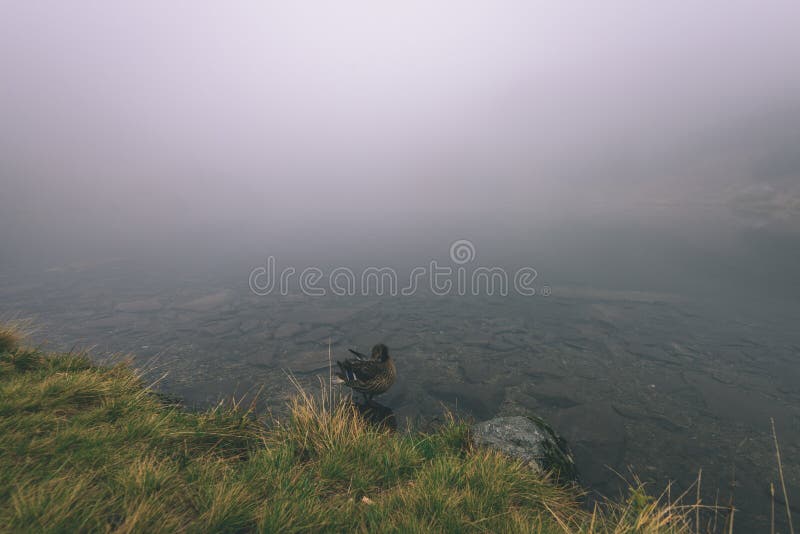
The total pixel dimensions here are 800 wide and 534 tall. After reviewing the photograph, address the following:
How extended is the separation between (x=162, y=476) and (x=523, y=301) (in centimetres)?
1724

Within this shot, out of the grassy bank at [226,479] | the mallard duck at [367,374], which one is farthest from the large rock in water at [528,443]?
the mallard duck at [367,374]

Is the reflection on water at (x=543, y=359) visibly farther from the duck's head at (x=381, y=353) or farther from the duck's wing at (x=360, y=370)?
the duck's head at (x=381, y=353)

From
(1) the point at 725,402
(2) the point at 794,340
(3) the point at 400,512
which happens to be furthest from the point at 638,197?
(3) the point at 400,512

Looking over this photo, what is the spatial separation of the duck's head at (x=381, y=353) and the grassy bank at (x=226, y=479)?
307 cm

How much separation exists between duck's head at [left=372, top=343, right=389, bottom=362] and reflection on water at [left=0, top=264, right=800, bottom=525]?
1.32 meters

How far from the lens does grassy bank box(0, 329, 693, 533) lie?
2396mm

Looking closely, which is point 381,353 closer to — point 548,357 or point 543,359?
point 543,359

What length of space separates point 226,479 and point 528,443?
14.2 ft

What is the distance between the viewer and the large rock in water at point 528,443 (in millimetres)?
4750

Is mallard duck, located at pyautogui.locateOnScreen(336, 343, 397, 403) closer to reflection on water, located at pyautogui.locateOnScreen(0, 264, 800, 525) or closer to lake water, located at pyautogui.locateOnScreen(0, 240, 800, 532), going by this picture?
reflection on water, located at pyautogui.locateOnScreen(0, 264, 800, 525)

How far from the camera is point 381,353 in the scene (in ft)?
25.6

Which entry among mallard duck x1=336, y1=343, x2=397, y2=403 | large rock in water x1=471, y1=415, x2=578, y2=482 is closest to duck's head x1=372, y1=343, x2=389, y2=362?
mallard duck x1=336, y1=343, x2=397, y2=403

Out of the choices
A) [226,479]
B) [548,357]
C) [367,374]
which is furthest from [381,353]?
[548,357]

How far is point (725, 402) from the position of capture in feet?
27.9
